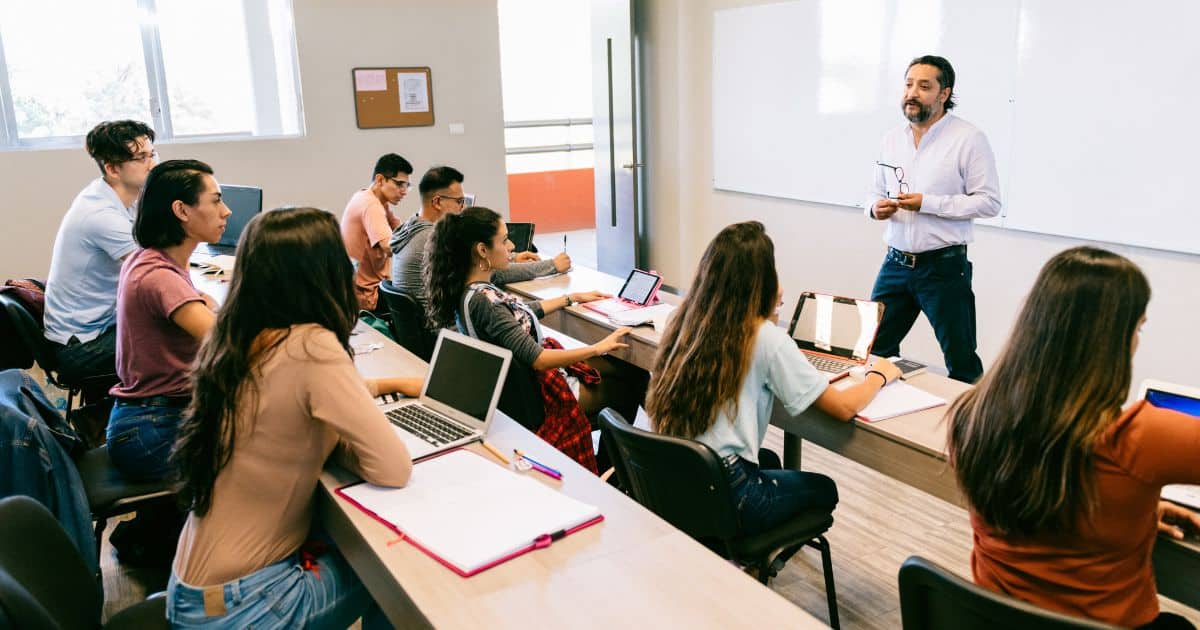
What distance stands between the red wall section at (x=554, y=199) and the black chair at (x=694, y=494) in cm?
788

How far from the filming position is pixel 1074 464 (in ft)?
4.58

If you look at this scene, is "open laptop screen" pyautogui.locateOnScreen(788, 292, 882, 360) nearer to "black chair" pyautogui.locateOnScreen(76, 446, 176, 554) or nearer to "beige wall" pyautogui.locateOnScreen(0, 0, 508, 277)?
"black chair" pyautogui.locateOnScreen(76, 446, 176, 554)

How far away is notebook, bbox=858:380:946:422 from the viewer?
7.21 feet

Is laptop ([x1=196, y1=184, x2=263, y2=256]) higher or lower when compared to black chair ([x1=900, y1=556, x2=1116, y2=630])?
higher

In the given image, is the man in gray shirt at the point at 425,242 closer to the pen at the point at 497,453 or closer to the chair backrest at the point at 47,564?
the pen at the point at 497,453

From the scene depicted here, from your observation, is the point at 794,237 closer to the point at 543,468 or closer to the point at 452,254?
Answer: the point at 452,254

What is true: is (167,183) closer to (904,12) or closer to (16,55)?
(904,12)

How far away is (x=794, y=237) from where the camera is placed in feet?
18.4

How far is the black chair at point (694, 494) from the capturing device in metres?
1.91

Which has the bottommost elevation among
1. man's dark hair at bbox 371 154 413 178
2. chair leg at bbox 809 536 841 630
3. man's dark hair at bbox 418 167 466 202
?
chair leg at bbox 809 536 841 630

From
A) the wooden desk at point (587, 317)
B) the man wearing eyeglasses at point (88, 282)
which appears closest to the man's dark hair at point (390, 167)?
the wooden desk at point (587, 317)

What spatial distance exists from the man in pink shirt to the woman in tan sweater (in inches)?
99.4

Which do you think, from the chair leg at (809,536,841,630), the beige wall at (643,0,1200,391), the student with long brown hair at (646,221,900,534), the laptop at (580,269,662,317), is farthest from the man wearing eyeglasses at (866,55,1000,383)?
the student with long brown hair at (646,221,900,534)

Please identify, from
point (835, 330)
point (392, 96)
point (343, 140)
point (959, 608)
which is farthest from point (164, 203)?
point (392, 96)
